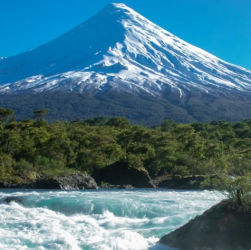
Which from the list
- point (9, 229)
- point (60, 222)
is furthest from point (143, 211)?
point (9, 229)

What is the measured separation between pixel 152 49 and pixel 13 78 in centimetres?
6273

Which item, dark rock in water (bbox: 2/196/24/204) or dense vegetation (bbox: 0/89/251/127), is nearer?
dark rock in water (bbox: 2/196/24/204)

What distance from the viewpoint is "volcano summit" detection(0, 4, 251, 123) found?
98812 millimetres

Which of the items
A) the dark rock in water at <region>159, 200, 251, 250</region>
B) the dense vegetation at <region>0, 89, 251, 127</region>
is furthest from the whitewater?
the dense vegetation at <region>0, 89, 251, 127</region>

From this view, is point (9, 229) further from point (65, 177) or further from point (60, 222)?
point (65, 177)

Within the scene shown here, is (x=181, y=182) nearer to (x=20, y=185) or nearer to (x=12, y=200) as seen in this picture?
(x=20, y=185)

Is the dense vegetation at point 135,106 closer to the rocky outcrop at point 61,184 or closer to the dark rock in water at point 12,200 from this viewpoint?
the rocky outcrop at point 61,184

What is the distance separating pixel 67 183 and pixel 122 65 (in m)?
128

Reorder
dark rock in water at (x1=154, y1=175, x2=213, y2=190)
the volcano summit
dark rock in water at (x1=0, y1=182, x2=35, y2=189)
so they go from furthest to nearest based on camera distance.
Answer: the volcano summit, dark rock in water at (x1=0, y1=182, x2=35, y2=189), dark rock in water at (x1=154, y1=175, x2=213, y2=190)

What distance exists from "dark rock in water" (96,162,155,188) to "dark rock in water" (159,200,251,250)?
47.0 ft

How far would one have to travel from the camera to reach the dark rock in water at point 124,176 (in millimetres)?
23970

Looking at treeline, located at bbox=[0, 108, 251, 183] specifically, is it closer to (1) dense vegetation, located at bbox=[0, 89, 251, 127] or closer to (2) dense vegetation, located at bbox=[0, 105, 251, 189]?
(2) dense vegetation, located at bbox=[0, 105, 251, 189]

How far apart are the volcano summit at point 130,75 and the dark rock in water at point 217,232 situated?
255 feet

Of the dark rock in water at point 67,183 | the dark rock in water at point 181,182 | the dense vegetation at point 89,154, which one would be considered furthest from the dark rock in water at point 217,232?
the dense vegetation at point 89,154
